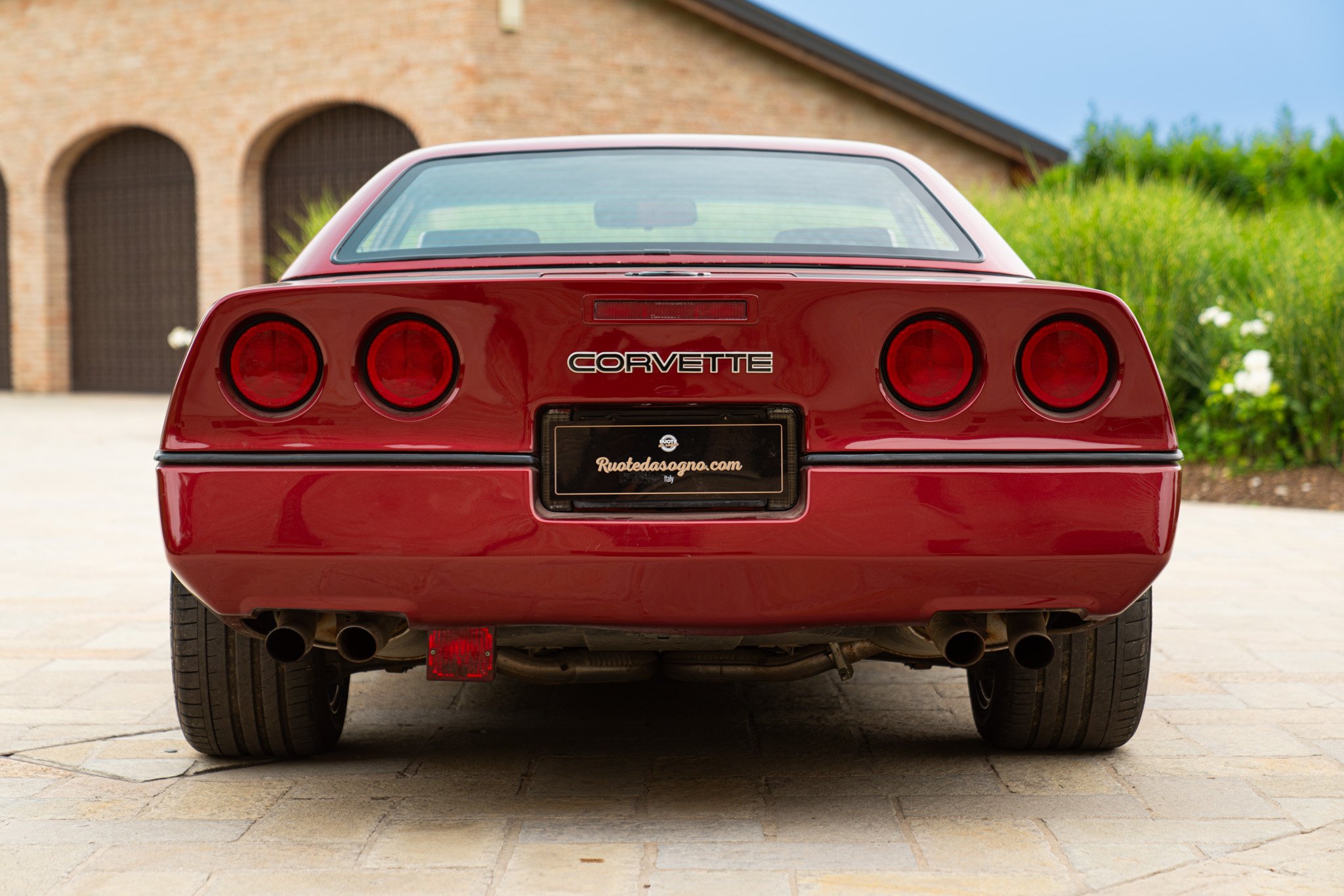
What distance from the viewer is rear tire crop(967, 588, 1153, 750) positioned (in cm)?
289

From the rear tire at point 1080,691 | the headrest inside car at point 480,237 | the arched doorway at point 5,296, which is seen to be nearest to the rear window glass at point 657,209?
the headrest inside car at point 480,237

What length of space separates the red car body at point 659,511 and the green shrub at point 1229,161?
15998 millimetres

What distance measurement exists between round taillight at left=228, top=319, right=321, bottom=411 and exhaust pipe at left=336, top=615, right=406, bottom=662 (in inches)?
16.3

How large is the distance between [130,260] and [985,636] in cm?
2261

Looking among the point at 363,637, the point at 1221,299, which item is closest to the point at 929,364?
the point at 363,637

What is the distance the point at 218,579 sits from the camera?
2387 mm

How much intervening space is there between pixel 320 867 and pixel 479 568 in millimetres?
591

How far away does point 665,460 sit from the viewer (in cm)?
234

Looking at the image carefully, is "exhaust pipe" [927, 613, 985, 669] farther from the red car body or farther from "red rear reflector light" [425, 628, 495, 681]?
"red rear reflector light" [425, 628, 495, 681]

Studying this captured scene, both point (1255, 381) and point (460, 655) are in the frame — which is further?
point (1255, 381)

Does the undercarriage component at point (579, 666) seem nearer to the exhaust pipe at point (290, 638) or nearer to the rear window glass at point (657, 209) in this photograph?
the exhaust pipe at point (290, 638)

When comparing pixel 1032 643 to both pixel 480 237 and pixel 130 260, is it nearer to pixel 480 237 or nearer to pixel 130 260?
pixel 480 237

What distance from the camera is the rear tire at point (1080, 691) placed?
9.49 ft

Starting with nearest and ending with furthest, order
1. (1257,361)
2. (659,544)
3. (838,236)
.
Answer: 1. (659,544)
2. (838,236)
3. (1257,361)
